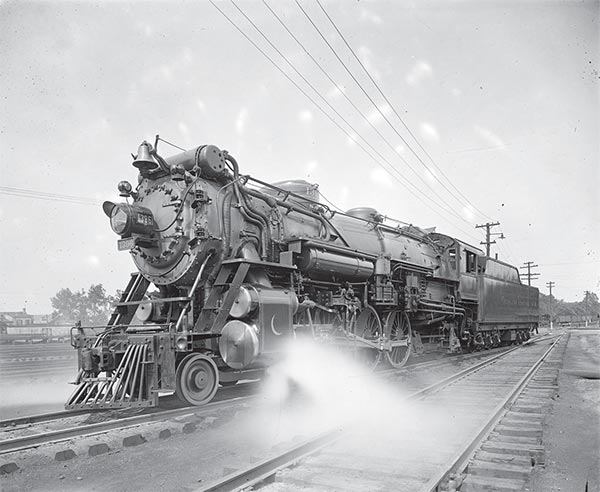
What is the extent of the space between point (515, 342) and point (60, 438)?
71.9 feet

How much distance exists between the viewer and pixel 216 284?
7.41 meters

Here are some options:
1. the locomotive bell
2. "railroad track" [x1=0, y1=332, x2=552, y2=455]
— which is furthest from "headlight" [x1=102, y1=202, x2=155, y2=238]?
"railroad track" [x1=0, y1=332, x2=552, y2=455]

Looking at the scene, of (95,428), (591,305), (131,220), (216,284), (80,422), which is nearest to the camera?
(95,428)

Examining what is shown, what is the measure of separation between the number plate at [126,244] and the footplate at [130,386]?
1561mm

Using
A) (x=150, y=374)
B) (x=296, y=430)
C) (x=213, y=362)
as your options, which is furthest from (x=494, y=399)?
(x=150, y=374)

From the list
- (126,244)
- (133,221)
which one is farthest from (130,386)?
(133,221)

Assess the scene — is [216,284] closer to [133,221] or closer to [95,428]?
[133,221]

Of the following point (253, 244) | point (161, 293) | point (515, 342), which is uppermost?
point (253, 244)

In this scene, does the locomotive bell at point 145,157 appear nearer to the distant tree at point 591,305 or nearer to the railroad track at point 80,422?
the railroad track at point 80,422

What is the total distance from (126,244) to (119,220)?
1.18ft

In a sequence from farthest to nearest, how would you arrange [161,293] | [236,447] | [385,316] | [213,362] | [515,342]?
[515,342] < [385,316] < [161,293] < [213,362] < [236,447]

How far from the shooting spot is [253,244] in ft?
26.1

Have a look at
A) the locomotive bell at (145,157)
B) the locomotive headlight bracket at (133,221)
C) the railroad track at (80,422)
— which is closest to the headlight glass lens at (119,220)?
the locomotive headlight bracket at (133,221)

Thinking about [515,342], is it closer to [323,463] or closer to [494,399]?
[494,399]
